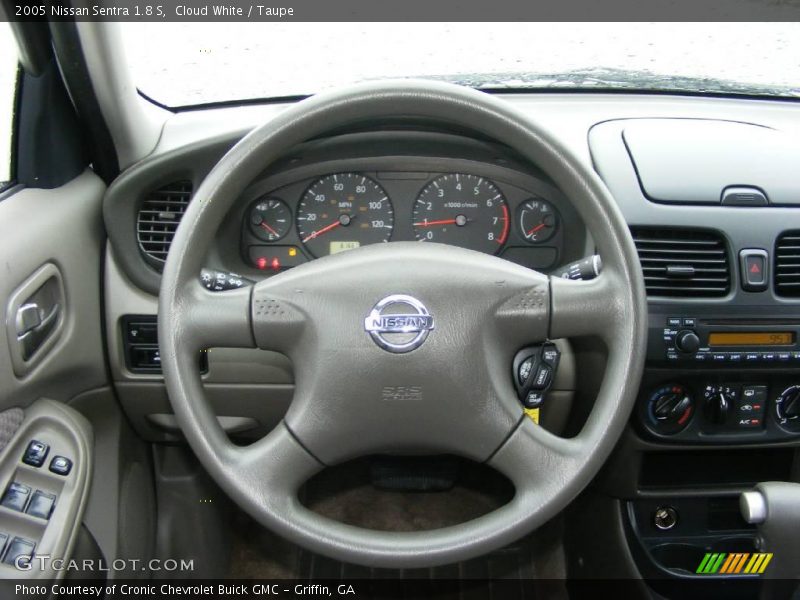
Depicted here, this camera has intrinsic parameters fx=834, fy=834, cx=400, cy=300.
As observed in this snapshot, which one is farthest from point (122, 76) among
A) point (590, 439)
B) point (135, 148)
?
point (590, 439)

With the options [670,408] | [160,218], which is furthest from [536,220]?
[160,218]

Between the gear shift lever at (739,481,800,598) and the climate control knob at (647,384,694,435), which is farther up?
the gear shift lever at (739,481,800,598)

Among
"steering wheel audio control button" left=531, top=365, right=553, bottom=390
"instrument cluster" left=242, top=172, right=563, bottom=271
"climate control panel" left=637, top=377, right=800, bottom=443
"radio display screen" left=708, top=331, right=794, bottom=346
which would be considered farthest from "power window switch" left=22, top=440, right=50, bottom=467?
"radio display screen" left=708, top=331, right=794, bottom=346

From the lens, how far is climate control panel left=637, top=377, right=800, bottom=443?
184cm

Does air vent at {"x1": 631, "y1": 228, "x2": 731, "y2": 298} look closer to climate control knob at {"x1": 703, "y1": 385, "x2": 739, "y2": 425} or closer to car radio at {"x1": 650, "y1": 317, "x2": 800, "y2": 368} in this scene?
car radio at {"x1": 650, "y1": 317, "x2": 800, "y2": 368}

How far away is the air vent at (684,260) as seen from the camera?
176 cm

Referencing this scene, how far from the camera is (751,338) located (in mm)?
1778

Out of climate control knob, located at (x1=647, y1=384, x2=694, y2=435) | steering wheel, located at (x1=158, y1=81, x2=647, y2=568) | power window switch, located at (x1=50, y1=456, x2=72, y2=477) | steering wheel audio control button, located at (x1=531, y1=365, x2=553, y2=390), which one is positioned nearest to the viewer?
steering wheel, located at (x1=158, y1=81, x2=647, y2=568)

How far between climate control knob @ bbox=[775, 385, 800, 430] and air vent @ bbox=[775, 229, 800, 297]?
23 cm

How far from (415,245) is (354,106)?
0.25 meters

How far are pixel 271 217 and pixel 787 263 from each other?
111 cm

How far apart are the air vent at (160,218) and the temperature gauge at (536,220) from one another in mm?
730

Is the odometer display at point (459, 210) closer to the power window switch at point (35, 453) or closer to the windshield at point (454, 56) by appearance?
the windshield at point (454, 56)

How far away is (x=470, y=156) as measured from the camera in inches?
70.4
